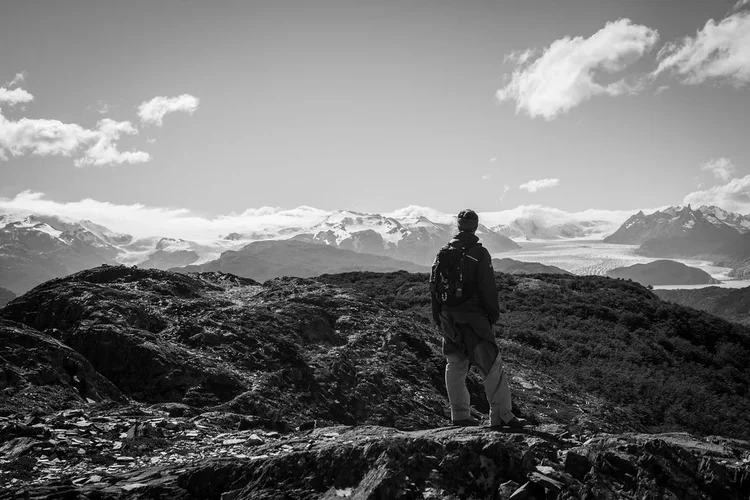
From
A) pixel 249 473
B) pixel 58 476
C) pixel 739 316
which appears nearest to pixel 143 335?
pixel 58 476

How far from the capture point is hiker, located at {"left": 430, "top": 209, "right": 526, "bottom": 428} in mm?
7906

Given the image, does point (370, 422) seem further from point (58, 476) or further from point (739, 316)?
point (739, 316)

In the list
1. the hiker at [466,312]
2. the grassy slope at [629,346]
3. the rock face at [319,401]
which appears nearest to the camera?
the rock face at [319,401]

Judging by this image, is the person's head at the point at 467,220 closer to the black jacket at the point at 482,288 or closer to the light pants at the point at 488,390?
the black jacket at the point at 482,288

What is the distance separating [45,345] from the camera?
11289 mm

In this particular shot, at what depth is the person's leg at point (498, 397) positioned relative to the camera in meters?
7.54

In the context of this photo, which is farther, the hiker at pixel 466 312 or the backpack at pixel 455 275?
the backpack at pixel 455 275

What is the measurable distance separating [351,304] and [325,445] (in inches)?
513

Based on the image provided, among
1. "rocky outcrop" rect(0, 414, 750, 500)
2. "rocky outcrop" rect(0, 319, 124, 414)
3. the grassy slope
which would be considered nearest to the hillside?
the grassy slope

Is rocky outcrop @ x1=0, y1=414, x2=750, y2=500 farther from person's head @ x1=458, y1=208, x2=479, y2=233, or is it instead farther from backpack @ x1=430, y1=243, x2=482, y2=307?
person's head @ x1=458, y1=208, x2=479, y2=233

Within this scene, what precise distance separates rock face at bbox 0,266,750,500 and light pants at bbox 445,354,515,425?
55 cm

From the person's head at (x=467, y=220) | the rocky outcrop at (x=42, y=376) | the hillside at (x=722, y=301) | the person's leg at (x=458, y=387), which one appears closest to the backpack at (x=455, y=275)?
the person's head at (x=467, y=220)

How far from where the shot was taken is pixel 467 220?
Answer: 8281 mm

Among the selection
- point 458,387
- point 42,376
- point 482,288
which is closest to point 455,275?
point 482,288
